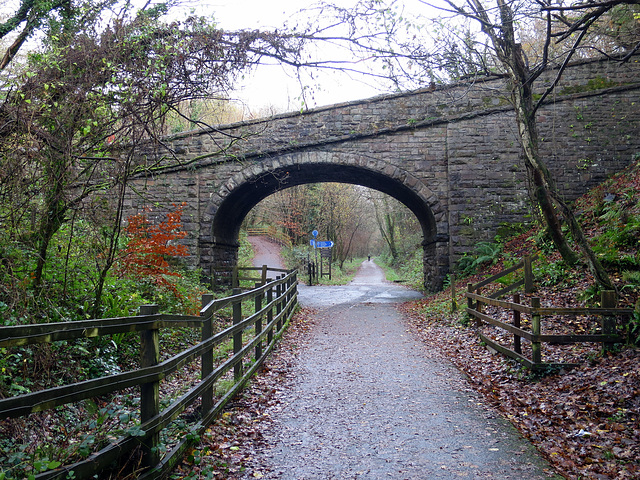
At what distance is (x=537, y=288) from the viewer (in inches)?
317

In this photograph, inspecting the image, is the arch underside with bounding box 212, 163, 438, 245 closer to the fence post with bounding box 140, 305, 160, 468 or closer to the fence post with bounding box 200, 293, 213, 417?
the fence post with bounding box 200, 293, 213, 417

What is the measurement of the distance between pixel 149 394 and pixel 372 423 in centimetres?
214

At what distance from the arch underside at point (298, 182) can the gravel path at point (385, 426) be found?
8045 mm

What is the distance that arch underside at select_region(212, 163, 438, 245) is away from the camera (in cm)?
1400

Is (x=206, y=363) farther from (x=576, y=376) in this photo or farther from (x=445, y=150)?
(x=445, y=150)

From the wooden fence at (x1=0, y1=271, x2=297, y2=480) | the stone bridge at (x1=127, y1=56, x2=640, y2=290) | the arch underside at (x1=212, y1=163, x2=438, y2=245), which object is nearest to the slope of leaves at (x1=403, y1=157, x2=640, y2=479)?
the wooden fence at (x1=0, y1=271, x2=297, y2=480)

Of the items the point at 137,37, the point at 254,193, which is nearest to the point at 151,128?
the point at 137,37

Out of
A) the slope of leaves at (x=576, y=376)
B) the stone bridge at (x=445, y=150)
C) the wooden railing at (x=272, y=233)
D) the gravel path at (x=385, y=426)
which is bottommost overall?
the gravel path at (x=385, y=426)

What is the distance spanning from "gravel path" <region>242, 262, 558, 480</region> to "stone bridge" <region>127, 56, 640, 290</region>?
776 centimetres

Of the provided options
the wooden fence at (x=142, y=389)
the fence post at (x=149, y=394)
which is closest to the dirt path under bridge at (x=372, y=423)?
the wooden fence at (x=142, y=389)

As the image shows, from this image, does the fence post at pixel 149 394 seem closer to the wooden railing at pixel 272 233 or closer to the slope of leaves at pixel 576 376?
the slope of leaves at pixel 576 376

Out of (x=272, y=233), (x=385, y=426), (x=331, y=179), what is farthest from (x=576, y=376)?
(x=272, y=233)

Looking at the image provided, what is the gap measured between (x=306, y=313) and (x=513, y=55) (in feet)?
24.4

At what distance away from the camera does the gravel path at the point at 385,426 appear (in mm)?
3098
